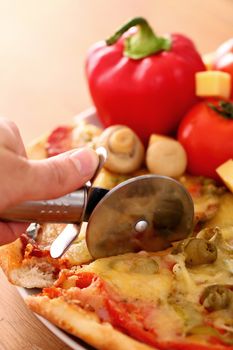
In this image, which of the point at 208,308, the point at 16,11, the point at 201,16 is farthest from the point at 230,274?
the point at 16,11

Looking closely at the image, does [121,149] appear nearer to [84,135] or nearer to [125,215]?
[84,135]

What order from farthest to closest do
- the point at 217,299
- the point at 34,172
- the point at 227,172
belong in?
1. the point at 227,172
2. the point at 217,299
3. the point at 34,172

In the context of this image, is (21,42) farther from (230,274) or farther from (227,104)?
(230,274)

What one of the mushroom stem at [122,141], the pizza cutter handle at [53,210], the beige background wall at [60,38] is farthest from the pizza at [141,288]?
the beige background wall at [60,38]

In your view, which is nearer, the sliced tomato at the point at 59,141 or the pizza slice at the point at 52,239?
the pizza slice at the point at 52,239

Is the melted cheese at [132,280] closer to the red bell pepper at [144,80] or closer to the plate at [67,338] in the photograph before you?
the plate at [67,338]

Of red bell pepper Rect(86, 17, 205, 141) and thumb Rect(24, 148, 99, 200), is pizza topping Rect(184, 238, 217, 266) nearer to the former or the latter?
thumb Rect(24, 148, 99, 200)

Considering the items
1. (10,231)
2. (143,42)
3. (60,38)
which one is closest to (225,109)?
(143,42)

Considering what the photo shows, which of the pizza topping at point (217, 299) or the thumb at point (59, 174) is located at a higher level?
the thumb at point (59, 174)
